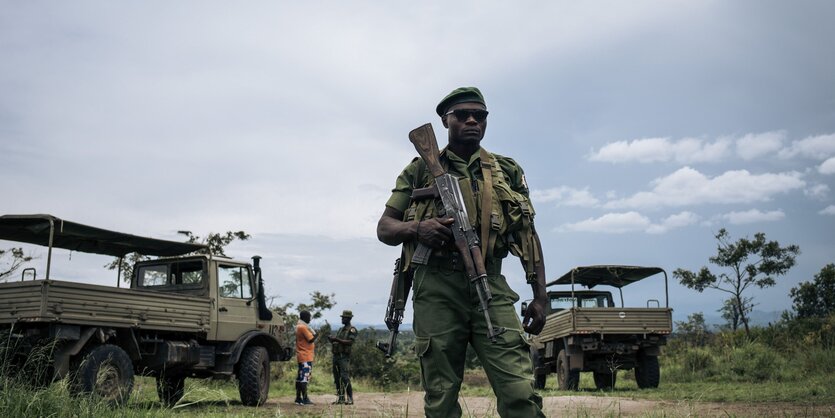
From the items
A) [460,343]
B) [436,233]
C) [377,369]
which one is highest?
[436,233]

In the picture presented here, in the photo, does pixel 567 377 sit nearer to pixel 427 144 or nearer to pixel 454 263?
pixel 427 144

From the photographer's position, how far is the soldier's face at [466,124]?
3.70 metres

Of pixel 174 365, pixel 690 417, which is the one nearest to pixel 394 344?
pixel 690 417

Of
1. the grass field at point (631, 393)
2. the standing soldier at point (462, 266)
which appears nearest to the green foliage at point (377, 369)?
the grass field at point (631, 393)

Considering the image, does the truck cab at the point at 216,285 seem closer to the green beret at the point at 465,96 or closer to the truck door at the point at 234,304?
the truck door at the point at 234,304

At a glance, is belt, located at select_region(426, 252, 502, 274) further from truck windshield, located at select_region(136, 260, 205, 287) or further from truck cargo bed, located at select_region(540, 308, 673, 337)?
truck cargo bed, located at select_region(540, 308, 673, 337)

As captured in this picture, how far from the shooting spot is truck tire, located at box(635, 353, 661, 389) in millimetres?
13430

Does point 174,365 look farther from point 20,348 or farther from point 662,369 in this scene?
point 662,369

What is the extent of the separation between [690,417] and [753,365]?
1240 centimetres

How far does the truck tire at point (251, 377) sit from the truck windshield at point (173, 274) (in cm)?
128

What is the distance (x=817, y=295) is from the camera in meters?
32.9

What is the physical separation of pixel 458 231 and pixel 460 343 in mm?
504

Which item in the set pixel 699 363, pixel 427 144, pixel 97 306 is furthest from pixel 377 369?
Result: pixel 427 144

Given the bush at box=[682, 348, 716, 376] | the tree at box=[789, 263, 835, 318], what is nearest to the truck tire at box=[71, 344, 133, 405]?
the bush at box=[682, 348, 716, 376]
